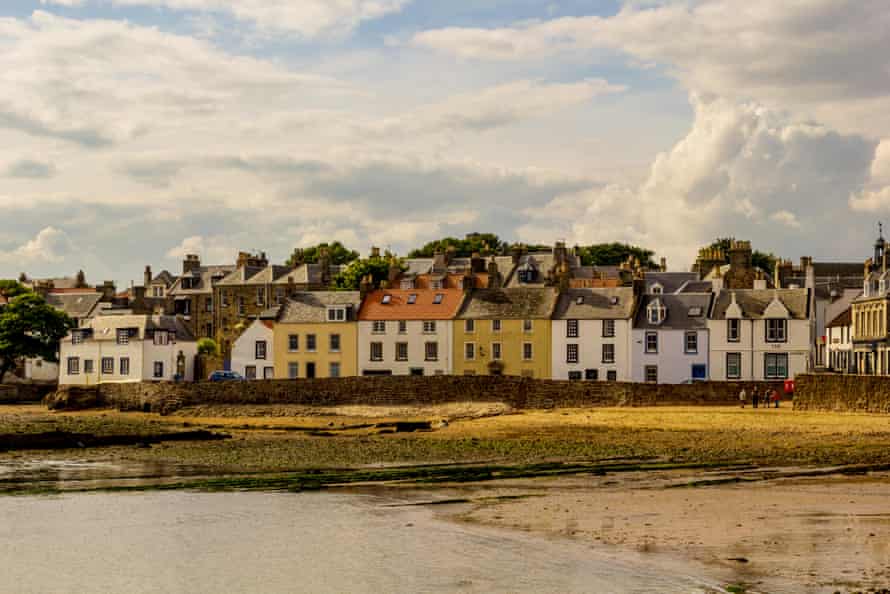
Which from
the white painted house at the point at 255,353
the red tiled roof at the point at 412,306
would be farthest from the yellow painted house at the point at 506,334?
the white painted house at the point at 255,353

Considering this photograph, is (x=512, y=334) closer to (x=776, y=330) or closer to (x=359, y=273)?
(x=776, y=330)

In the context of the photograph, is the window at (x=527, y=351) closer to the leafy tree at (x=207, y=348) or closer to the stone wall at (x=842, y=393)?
the stone wall at (x=842, y=393)

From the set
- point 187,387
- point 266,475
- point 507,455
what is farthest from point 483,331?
point 266,475

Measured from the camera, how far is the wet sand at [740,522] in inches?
825

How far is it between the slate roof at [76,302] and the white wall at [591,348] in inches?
1939

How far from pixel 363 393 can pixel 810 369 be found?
72.2 ft

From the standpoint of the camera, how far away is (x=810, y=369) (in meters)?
62.7

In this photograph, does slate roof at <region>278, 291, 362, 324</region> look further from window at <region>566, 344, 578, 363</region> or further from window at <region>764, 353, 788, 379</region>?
window at <region>764, 353, 788, 379</region>

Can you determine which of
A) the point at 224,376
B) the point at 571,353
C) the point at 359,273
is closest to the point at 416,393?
the point at 571,353

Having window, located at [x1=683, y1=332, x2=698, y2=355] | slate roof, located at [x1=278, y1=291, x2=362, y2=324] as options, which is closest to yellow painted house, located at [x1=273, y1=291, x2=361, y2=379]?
slate roof, located at [x1=278, y1=291, x2=362, y2=324]

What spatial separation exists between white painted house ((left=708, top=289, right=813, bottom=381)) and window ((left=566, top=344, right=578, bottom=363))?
7193 millimetres

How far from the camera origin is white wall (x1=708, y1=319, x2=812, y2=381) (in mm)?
62688

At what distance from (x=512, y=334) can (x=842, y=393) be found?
23.2 metres

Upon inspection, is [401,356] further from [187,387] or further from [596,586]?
[596,586]
